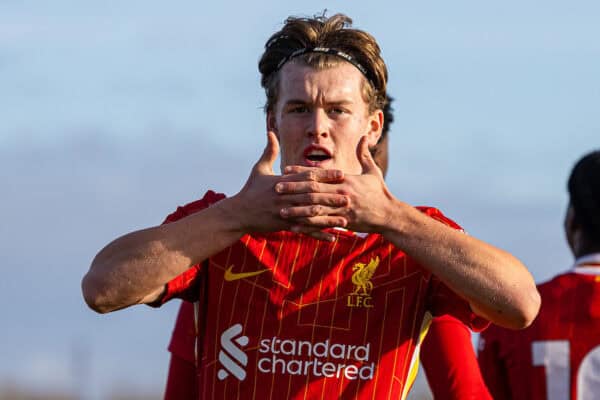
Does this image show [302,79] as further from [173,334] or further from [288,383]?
[173,334]

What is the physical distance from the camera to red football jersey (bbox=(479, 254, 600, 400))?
7.68 m

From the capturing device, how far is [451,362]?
702 centimetres

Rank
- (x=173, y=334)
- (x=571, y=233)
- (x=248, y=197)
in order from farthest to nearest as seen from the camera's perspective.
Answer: (x=571, y=233) → (x=173, y=334) → (x=248, y=197)

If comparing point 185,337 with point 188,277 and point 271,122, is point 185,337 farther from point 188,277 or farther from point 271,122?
point 271,122

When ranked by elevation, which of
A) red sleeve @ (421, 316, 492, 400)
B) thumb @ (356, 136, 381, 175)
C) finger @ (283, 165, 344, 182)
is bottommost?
red sleeve @ (421, 316, 492, 400)

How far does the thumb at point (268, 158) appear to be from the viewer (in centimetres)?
580

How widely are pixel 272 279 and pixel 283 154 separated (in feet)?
1.83

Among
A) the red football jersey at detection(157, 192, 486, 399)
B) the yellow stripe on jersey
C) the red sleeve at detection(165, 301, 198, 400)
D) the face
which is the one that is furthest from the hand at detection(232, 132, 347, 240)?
the red sleeve at detection(165, 301, 198, 400)

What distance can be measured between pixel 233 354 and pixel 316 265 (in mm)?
534

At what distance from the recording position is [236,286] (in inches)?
246

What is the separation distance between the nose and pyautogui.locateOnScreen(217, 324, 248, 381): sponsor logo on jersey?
89cm

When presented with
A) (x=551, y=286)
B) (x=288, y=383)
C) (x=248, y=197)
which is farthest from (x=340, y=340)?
(x=551, y=286)

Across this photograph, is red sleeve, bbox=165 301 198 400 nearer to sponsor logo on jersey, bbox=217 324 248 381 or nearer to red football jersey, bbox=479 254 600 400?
sponsor logo on jersey, bbox=217 324 248 381

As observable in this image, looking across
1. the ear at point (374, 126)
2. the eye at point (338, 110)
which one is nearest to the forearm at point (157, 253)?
the eye at point (338, 110)
